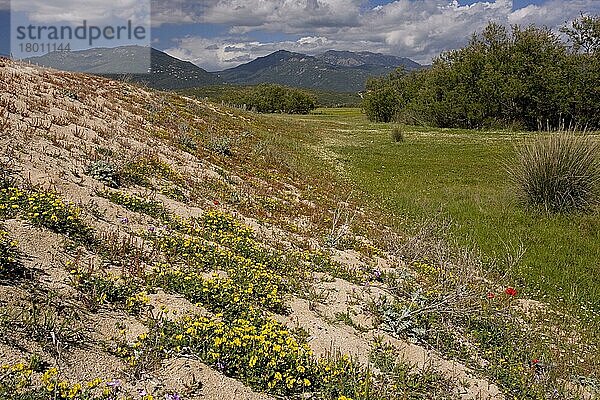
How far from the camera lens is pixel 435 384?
483cm

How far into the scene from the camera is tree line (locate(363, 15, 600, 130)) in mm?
42156

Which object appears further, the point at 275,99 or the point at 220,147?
the point at 275,99

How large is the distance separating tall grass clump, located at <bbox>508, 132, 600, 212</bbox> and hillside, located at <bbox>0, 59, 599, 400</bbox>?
154 inches

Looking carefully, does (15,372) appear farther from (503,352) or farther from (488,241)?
(488,241)

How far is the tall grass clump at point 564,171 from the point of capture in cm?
1202

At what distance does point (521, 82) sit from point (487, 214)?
35.4 m

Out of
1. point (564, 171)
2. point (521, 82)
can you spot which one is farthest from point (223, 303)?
point (521, 82)

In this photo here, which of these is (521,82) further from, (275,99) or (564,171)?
(275,99)

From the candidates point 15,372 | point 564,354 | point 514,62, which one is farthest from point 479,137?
point 15,372

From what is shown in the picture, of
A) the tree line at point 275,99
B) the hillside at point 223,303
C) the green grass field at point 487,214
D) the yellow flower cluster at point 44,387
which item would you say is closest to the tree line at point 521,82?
the green grass field at point 487,214

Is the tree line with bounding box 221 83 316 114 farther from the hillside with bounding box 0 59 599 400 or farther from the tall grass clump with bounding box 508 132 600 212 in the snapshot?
the hillside with bounding box 0 59 599 400

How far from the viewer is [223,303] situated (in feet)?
17.7

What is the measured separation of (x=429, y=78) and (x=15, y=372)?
176ft

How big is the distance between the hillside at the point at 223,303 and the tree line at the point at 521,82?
3834 cm
